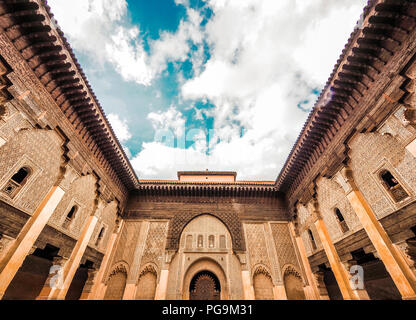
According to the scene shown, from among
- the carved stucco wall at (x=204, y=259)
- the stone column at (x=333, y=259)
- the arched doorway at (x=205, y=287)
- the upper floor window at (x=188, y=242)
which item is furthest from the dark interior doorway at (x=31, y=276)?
the stone column at (x=333, y=259)

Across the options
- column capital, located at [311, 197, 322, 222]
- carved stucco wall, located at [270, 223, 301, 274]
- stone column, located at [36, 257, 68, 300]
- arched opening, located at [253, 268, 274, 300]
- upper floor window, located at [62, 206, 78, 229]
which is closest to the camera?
stone column, located at [36, 257, 68, 300]

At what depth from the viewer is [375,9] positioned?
4.47m

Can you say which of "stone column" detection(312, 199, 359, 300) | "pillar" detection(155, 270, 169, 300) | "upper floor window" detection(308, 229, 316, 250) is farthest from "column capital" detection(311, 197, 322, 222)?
"pillar" detection(155, 270, 169, 300)

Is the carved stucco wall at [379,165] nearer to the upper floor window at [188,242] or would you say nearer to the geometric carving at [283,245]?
the geometric carving at [283,245]

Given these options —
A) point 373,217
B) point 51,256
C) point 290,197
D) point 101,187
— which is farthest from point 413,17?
point 51,256

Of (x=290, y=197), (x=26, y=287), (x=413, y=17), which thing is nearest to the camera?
(x=413, y=17)

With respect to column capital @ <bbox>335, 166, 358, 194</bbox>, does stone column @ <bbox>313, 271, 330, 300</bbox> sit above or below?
below

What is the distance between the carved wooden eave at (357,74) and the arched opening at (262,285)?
16.5 ft

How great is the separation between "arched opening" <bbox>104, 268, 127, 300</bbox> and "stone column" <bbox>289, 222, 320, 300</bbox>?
310 inches

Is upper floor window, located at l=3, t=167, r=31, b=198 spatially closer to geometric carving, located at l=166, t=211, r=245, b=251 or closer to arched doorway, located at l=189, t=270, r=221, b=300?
geometric carving, located at l=166, t=211, r=245, b=251

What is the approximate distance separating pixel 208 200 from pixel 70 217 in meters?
6.27

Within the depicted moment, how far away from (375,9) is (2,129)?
8912 millimetres

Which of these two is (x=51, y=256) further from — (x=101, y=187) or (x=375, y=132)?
(x=375, y=132)

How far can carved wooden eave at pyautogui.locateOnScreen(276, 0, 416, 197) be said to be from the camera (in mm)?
4504
